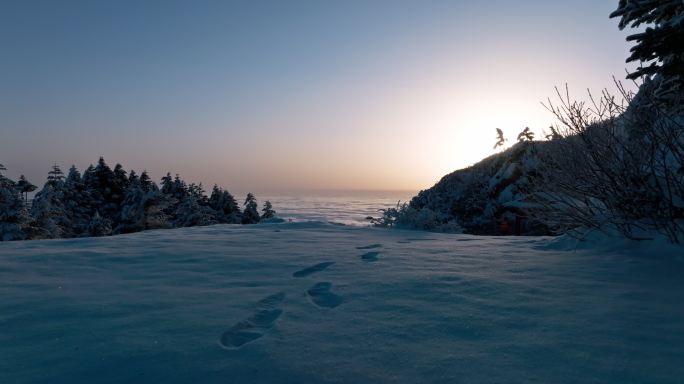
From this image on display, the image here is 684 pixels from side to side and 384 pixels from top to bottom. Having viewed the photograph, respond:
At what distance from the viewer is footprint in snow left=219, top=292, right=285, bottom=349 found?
2144 mm

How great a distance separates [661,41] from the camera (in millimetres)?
4598

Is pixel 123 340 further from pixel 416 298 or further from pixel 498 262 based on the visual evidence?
pixel 498 262

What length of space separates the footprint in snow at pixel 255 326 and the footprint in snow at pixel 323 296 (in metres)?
0.27

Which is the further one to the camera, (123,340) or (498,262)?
(498,262)

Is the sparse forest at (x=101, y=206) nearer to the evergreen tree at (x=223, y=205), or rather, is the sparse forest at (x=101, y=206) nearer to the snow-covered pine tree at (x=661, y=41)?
the evergreen tree at (x=223, y=205)

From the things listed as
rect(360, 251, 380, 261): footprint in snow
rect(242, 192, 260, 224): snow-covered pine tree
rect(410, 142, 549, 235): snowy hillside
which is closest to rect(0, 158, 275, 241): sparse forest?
rect(242, 192, 260, 224): snow-covered pine tree

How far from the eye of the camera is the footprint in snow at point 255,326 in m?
2.14

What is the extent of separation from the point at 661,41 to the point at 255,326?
5609mm

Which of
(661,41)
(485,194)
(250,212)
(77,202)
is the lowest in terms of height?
(250,212)

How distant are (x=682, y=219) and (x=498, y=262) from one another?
85.3 inches

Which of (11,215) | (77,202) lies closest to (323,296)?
(11,215)

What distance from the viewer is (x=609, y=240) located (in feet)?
15.6

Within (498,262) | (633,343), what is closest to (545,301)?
(633,343)

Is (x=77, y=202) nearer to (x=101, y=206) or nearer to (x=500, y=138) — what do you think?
(x=101, y=206)
